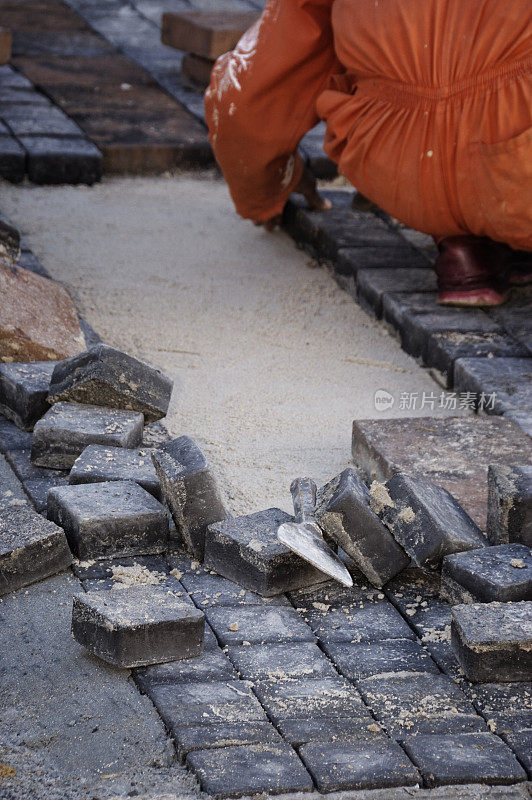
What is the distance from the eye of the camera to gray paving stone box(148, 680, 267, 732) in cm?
220

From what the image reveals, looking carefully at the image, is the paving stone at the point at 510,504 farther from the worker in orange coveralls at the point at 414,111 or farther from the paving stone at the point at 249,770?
the worker in orange coveralls at the point at 414,111

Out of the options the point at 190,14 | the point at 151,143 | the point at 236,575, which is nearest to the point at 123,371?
the point at 236,575

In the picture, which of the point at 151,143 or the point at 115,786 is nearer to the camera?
the point at 115,786

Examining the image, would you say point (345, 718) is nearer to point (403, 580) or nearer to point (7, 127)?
point (403, 580)

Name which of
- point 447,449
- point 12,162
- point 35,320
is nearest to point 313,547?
point 447,449

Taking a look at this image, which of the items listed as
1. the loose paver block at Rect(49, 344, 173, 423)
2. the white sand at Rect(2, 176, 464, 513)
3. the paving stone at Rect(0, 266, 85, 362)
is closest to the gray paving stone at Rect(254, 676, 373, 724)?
the white sand at Rect(2, 176, 464, 513)

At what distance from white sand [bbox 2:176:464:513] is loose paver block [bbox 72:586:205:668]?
71 centimetres

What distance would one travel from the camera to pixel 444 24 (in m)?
3.84

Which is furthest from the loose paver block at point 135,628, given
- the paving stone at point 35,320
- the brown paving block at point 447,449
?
the paving stone at point 35,320

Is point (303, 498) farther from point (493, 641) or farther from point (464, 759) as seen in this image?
point (464, 759)

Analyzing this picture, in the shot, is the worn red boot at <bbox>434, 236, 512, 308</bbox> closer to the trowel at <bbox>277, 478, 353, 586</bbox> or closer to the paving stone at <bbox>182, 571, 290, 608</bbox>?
the trowel at <bbox>277, 478, 353, 586</bbox>

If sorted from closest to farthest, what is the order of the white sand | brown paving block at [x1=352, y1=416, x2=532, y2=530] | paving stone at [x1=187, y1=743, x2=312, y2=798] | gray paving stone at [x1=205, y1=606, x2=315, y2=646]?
paving stone at [x1=187, y1=743, x2=312, y2=798], gray paving stone at [x1=205, y1=606, x2=315, y2=646], brown paving block at [x1=352, y1=416, x2=532, y2=530], the white sand

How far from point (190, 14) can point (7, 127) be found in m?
1.87

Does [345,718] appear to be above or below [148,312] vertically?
above
